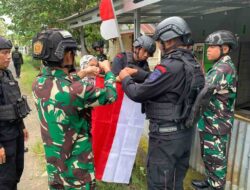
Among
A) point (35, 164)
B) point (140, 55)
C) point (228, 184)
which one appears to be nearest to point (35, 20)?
point (35, 164)

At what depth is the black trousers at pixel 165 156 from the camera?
2537 mm

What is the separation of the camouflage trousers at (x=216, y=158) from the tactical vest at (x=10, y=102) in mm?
2168

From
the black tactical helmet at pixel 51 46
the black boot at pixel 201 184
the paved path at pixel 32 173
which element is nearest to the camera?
the black tactical helmet at pixel 51 46

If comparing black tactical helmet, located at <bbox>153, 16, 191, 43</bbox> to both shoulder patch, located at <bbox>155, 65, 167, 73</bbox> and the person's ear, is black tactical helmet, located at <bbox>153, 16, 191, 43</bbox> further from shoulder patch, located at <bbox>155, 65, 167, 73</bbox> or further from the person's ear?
the person's ear

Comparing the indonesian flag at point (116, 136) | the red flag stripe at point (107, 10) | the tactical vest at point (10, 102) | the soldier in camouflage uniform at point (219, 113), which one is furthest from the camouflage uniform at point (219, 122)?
the tactical vest at point (10, 102)

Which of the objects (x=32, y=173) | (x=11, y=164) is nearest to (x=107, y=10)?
(x=11, y=164)

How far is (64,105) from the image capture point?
2.05m

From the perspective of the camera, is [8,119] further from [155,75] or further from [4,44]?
[155,75]

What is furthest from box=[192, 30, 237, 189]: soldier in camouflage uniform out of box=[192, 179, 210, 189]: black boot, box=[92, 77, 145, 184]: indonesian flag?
box=[92, 77, 145, 184]: indonesian flag

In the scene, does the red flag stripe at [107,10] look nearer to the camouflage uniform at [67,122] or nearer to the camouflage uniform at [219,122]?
the camouflage uniform at [67,122]

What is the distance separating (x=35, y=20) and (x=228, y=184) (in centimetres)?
1129

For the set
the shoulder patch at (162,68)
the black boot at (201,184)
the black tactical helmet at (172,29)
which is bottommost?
the black boot at (201,184)

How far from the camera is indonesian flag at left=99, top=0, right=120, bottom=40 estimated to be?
121 inches

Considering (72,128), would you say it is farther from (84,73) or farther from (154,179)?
(154,179)
